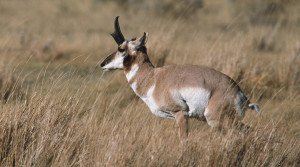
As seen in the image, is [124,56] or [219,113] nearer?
[219,113]

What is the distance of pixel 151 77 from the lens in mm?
5199

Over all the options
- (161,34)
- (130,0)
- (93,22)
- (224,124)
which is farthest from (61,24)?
(224,124)

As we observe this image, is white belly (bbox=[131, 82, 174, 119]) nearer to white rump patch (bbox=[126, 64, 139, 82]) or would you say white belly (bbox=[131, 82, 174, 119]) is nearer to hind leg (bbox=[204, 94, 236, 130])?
white rump patch (bbox=[126, 64, 139, 82])

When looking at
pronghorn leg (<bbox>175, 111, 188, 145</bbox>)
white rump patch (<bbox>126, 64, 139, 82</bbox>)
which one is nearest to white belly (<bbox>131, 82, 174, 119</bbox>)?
pronghorn leg (<bbox>175, 111, 188, 145</bbox>)

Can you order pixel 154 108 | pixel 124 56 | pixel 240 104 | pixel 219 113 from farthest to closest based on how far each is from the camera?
pixel 124 56 → pixel 154 108 → pixel 240 104 → pixel 219 113

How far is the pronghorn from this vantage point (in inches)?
188

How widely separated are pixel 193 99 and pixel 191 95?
0.05 m

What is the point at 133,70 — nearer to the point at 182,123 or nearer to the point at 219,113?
the point at 182,123

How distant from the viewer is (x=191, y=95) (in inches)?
190

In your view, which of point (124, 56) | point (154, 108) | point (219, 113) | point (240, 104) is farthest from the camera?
point (124, 56)

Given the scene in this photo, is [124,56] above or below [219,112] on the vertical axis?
above

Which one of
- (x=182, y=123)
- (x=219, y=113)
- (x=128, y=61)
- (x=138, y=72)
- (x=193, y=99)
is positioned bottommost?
(x=182, y=123)

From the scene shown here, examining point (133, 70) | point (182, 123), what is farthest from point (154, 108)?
point (133, 70)

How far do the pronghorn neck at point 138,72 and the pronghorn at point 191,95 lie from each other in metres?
0.01
